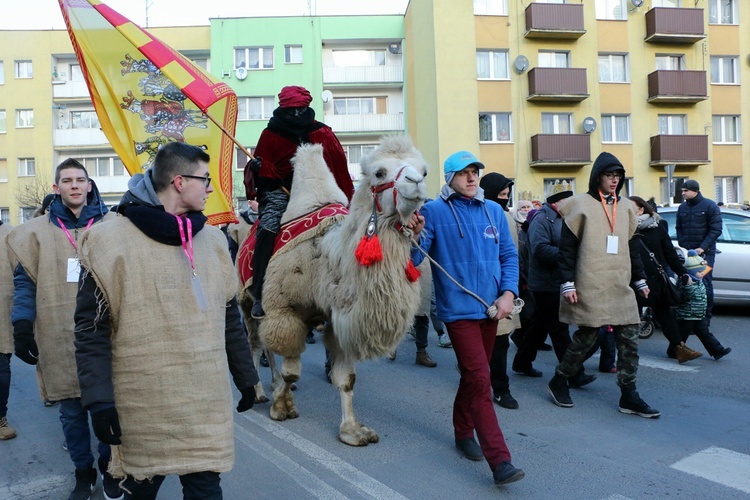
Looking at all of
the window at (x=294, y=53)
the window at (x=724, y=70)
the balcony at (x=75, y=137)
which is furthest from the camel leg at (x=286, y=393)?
the balcony at (x=75, y=137)

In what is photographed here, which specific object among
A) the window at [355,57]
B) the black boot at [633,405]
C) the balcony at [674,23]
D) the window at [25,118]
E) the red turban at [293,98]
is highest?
the window at [355,57]

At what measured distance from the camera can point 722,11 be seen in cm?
3094

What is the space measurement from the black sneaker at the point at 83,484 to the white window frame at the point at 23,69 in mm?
40706

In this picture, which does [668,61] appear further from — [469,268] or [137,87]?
[469,268]

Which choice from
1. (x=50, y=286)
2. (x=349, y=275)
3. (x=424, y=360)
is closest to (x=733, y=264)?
(x=424, y=360)

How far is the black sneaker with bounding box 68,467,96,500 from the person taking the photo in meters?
4.14

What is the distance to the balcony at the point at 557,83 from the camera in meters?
28.4

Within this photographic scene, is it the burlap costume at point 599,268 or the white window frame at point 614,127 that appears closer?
the burlap costume at point 599,268

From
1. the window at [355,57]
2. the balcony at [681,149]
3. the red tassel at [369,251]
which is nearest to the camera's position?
the red tassel at [369,251]

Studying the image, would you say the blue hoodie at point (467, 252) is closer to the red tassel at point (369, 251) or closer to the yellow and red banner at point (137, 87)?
the red tassel at point (369, 251)

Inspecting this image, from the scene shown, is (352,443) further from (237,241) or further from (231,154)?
(237,241)

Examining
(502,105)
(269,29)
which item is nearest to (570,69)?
(502,105)

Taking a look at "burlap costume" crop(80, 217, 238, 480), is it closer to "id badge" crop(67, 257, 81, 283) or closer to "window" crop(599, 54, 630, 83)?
"id badge" crop(67, 257, 81, 283)

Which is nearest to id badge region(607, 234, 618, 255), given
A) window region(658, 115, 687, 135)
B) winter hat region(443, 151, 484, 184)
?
winter hat region(443, 151, 484, 184)
